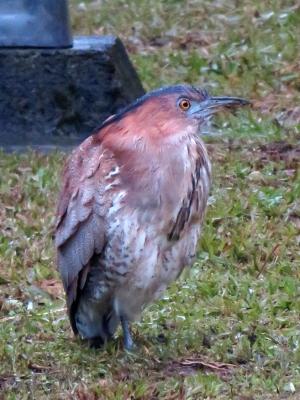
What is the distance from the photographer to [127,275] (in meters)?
5.91

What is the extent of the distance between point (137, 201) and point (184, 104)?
1.72 ft

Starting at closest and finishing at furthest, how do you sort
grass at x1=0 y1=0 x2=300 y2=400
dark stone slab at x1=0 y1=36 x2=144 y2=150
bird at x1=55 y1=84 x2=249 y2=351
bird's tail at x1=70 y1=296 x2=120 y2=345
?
bird at x1=55 y1=84 x2=249 y2=351 < grass at x1=0 y1=0 x2=300 y2=400 < bird's tail at x1=70 y1=296 x2=120 y2=345 < dark stone slab at x1=0 y1=36 x2=144 y2=150

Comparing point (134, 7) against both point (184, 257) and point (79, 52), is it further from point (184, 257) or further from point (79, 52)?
point (184, 257)

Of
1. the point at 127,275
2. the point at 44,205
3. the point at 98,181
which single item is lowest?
the point at 44,205

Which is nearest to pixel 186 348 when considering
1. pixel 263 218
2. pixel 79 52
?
pixel 263 218

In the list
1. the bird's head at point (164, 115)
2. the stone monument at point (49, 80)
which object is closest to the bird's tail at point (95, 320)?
the bird's head at point (164, 115)

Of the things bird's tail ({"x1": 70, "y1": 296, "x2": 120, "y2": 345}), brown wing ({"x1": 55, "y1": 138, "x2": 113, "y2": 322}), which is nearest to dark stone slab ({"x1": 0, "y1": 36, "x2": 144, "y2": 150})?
bird's tail ({"x1": 70, "y1": 296, "x2": 120, "y2": 345})

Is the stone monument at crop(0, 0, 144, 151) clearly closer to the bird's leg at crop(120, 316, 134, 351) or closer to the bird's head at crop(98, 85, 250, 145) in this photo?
the bird's leg at crop(120, 316, 134, 351)

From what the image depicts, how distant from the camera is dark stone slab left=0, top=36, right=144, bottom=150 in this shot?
9828 millimetres

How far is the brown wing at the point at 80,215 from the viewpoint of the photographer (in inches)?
234

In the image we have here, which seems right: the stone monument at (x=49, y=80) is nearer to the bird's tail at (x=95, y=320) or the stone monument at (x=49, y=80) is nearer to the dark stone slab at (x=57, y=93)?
the dark stone slab at (x=57, y=93)

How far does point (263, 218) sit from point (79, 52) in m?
2.45

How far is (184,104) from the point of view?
5.99m

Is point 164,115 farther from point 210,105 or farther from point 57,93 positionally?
point 57,93
